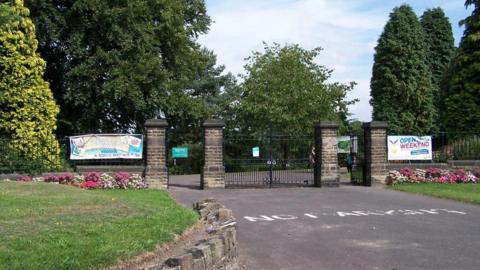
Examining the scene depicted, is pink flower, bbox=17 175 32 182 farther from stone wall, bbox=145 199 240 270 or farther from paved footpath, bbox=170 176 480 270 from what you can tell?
stone wall, bbox=145 199 240 270

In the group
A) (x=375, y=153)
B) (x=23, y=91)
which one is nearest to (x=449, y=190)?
(x=375, y=153)

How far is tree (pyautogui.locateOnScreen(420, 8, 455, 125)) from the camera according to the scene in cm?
4809

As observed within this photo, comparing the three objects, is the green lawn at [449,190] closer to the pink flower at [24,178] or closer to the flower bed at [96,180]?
the flower bed at [96,180]

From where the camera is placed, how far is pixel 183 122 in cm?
3375

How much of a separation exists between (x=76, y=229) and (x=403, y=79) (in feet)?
118

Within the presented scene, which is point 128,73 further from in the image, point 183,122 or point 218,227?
point 218,227

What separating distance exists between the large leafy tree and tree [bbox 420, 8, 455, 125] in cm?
2581

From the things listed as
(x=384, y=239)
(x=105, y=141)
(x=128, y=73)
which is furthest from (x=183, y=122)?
(x=384, y=239)

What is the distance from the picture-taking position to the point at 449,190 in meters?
18.3

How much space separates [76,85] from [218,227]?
2118 centimetres

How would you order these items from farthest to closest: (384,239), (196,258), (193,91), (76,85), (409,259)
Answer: (193,91)
(76,85)
(384,239)
(409,259)
(196,258)

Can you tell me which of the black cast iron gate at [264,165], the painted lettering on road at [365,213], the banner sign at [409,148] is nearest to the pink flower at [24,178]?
the black cast iron gate at [264,165]

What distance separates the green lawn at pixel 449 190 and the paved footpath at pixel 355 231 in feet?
1.84

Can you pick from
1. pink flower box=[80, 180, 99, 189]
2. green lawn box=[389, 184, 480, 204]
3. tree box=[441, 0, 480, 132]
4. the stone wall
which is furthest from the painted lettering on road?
tree box=[441, 0, 480, 132]
